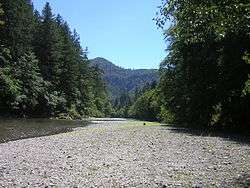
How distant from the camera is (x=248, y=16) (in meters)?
8.73

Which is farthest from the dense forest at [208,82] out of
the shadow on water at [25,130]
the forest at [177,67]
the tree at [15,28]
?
the tree at [15,28]

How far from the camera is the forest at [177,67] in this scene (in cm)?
966

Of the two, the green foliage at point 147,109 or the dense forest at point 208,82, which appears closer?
the dense forest at point 208,82

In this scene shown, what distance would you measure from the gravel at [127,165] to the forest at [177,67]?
10.1 ft

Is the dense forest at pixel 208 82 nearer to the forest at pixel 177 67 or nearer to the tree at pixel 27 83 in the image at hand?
the forest at pixel 177 67

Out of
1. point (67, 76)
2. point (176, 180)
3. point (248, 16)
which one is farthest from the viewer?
point (67, 76)

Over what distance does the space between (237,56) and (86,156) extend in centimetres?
2007

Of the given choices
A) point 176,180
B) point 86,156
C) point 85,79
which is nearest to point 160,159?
point 86,156

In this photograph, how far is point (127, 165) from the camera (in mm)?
17922

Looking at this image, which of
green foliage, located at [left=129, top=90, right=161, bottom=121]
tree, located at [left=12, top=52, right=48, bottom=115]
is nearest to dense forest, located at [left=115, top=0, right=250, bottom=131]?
tree, located at [left=12, top=52, right=48, bottom=115]

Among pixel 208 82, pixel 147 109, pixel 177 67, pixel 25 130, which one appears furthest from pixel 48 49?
pixel 147 109

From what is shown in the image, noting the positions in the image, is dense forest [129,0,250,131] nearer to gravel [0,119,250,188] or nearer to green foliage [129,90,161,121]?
gravel [0,119,250,188]

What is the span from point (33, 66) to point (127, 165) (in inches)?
2314

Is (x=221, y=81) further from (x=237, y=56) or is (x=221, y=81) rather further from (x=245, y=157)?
(x=245, y=157)
